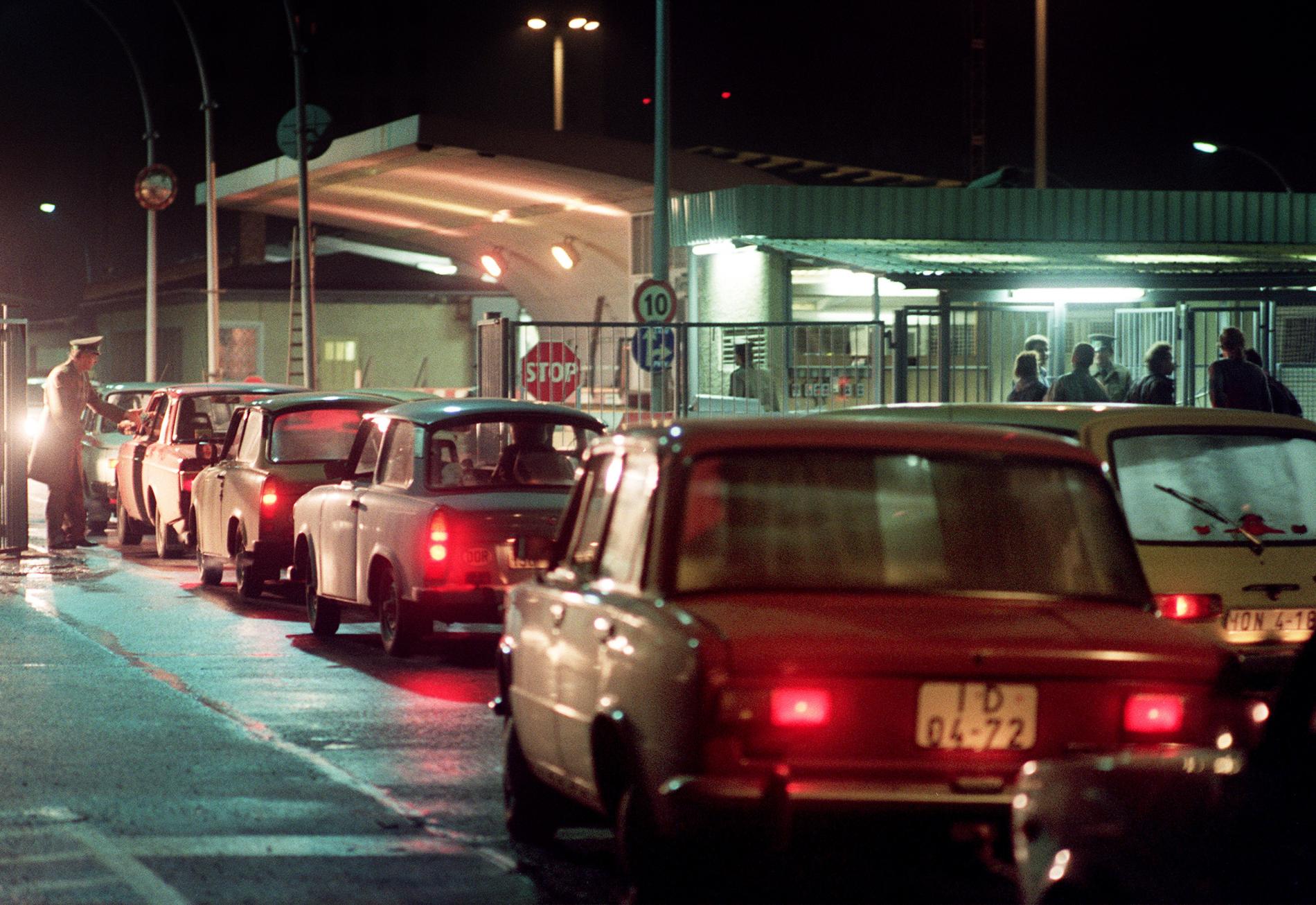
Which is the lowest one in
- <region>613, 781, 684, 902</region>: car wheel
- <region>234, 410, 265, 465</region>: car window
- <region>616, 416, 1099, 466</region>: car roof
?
<region>613, 781, 684, 902</region>: car wheel

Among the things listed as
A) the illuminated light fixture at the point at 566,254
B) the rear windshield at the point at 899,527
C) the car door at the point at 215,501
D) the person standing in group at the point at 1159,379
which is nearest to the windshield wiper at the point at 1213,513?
the rear windshield at the point at 899,527

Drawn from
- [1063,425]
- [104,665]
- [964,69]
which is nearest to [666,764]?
[1063,425]

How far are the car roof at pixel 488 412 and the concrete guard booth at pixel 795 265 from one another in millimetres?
5410

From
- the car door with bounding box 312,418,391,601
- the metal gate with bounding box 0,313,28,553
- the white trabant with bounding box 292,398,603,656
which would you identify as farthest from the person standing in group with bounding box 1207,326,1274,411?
the metal gate with bounding box 0,313,28,553

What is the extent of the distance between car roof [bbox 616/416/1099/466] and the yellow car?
8.74 ft

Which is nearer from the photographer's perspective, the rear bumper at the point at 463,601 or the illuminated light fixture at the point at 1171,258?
the rear bumper at the point at 463,601

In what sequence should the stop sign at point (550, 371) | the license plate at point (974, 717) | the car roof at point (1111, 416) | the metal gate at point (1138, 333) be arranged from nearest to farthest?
the license plate at point (974, 717) < the car roof at point (1111, 416) < the metal gate at point (1138, 333) < the stop sign at point (550, 371)

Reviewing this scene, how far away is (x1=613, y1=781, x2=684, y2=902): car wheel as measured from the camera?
551 centimetres

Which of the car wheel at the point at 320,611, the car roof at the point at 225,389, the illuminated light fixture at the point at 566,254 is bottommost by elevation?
the car wheel at the point at 320,611

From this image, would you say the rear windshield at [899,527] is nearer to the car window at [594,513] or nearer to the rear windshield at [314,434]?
the car window at [594,513]

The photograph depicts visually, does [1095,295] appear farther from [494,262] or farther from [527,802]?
[494,262]

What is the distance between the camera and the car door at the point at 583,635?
607 cm

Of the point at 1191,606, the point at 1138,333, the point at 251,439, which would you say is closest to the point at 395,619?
the point at 251,439

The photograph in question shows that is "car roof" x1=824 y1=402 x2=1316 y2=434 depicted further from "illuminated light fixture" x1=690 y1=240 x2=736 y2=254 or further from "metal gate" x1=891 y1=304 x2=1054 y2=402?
"illuminated light fixture" x1=690 y1=240 x2=736 y2=254
